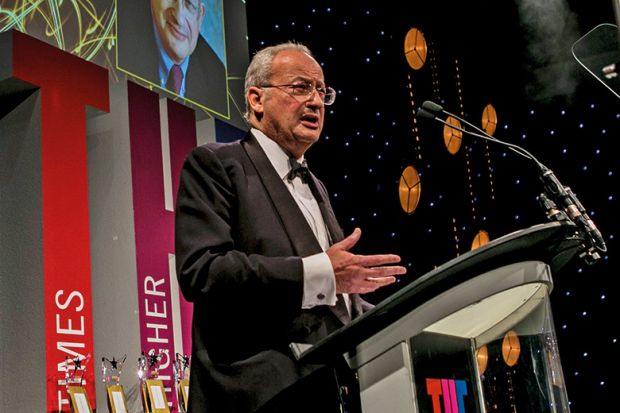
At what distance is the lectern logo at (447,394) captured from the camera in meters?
1.12

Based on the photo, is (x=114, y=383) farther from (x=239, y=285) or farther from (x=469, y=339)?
(x=469, y=339)

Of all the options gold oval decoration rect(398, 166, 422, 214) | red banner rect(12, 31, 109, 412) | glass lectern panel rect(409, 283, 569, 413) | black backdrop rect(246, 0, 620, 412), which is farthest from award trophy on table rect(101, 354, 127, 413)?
glass lectern panel rect(409, 283, 569, 413)

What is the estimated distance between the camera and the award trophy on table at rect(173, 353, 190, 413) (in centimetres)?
401

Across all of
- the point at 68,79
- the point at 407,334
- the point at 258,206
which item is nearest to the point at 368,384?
the point at 407,334

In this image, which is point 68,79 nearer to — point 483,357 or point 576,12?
point 483,357

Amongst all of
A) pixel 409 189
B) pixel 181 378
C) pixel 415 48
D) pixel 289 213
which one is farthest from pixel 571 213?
pixel 415 48

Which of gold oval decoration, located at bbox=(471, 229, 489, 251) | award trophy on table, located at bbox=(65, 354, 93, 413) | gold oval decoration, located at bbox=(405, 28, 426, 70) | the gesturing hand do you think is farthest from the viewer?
gold oval decoration, located at bbox=(471, 229, 489, 251)

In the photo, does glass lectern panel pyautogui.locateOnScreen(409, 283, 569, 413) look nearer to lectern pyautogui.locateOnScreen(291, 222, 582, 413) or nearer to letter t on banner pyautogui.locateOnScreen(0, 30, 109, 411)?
lectern pyautogui.locateOnScreen(291, 222, 582, 413)

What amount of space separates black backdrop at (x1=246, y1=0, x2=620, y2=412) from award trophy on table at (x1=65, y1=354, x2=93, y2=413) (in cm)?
217

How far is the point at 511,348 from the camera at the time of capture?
116 centimetres

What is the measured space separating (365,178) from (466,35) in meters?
1.80

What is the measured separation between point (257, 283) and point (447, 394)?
36cm

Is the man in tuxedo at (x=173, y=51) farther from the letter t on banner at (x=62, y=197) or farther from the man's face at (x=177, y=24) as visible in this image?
the letter t on banner at (x=62, y=197)

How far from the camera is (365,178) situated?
17.3ft
